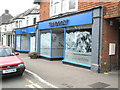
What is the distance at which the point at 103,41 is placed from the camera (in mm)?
7172

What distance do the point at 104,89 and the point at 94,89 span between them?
372 millimetres

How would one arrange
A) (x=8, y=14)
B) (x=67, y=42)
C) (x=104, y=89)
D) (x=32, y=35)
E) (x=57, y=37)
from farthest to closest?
(x=8, y=14)
(x=32, y=35)
(x=57, y=37)
(x=67, y=42)
(x=104, y=89)

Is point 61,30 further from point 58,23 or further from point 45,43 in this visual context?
point 45,43

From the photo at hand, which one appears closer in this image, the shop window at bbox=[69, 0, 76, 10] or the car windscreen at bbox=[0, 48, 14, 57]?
the car windscreen at bbox=[0, 48, 14, 57]

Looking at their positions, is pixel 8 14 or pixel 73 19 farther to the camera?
pixel 8 14

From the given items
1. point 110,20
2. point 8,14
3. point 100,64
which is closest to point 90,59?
point 100,64

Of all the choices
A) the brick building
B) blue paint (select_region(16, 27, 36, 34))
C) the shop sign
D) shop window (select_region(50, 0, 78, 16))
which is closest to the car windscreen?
the brick building

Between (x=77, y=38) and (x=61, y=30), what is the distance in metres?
3.17

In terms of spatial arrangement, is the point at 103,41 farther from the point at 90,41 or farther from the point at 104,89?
the point at 104,89

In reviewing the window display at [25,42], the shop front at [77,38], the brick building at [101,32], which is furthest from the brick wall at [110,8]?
the window display at [25,42]

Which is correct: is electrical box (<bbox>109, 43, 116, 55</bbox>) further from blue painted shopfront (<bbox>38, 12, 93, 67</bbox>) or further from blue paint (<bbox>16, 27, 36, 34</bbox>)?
blue paint (<bbox>16, 27, 36, 34</bbox>)

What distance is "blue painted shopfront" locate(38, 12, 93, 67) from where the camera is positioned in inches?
329

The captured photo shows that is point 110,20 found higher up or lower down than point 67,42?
higher up

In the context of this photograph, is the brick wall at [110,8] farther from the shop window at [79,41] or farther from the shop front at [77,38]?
the shop window at [79,41]
